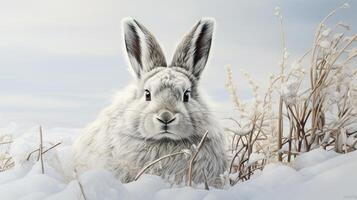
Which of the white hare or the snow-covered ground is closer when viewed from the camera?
the snow-covered ground

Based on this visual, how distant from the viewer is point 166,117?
2693 mm

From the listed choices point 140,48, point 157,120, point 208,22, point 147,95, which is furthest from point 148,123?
point 208,22

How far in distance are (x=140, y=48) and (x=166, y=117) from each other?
0.52 metres

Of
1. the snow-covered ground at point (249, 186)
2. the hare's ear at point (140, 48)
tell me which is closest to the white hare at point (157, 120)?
the hare's ear at point (140, 48)

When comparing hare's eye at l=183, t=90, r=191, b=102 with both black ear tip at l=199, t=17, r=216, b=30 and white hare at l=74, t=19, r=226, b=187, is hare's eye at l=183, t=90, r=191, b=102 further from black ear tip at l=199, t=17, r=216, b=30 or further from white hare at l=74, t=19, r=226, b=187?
black ear tip at l=199, t=17, r=216, b=30

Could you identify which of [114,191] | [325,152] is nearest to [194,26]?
[325,152]

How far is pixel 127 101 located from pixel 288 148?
2.75ft

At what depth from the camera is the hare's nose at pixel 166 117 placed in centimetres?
270

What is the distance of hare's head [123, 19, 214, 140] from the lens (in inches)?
108

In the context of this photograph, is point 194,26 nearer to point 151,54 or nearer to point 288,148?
point 151,54

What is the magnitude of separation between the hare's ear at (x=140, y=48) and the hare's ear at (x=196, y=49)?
0.09m

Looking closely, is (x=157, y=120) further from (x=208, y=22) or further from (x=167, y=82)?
(x=208, y=22)

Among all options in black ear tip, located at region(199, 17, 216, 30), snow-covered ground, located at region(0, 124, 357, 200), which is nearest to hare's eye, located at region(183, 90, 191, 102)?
black ear tip, located at region(199, 17, 216, 30)

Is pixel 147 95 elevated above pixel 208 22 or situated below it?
below
